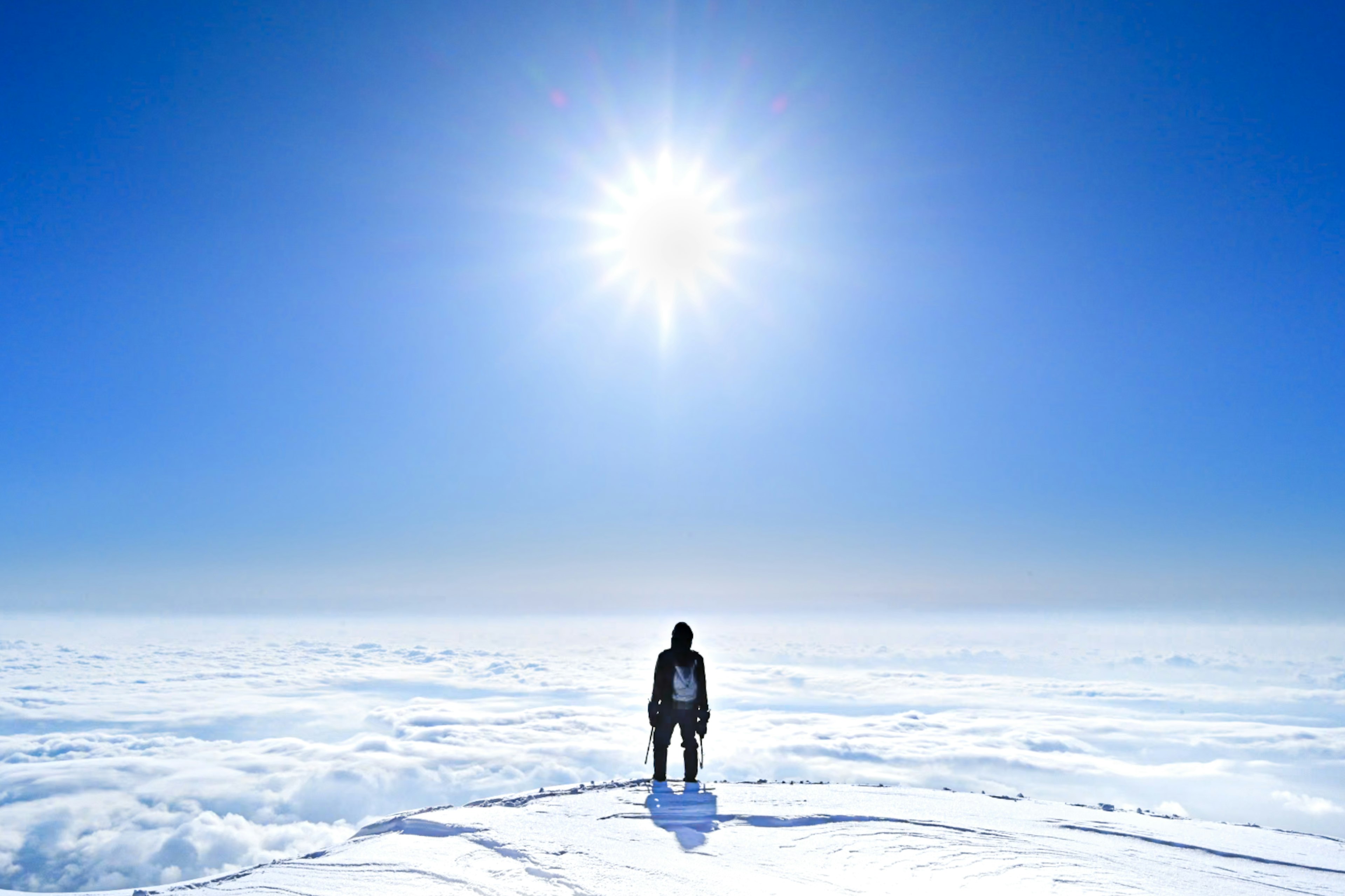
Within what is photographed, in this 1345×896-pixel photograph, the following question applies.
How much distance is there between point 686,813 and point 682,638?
11.7ft

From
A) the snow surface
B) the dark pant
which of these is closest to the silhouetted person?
the dark pant

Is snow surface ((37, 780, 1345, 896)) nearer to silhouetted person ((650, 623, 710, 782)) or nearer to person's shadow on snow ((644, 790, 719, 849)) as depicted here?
person's shadow on snow ((644, 790, 719, 849))

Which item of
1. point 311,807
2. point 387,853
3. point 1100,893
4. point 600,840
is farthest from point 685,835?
point 311,807

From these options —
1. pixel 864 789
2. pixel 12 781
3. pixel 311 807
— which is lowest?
pixel 311 807

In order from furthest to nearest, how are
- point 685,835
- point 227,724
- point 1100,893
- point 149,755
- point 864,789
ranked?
point 227,724 → point 149,755 → point 864,789 → point 685,835 → point 1100,893

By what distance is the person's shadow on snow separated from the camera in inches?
279

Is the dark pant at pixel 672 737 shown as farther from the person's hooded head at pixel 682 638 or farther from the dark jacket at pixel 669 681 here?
the person's hooded head at pixel 682 638

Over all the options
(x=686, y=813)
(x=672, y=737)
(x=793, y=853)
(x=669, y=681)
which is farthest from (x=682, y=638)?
(x=793, y=853)

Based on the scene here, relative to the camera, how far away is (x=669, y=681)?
11.5 meters

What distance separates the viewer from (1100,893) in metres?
5.18

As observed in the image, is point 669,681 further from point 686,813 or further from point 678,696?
point 686,813

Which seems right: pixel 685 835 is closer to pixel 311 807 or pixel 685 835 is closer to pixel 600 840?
pixel 600 840

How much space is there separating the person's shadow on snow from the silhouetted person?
167cm

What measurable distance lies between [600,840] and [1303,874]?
6463 mm
